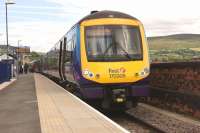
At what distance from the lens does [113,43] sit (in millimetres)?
16219

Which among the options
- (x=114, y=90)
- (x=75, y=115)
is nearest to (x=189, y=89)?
(x=114, y=90)

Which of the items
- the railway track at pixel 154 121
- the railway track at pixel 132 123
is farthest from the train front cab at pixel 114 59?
the railway track at pixel 154 121

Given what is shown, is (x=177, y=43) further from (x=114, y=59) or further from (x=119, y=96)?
(x=119, y=96)

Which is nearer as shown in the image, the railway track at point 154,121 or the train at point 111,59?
the railway track at point 154,121

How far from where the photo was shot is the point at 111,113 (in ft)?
58.2

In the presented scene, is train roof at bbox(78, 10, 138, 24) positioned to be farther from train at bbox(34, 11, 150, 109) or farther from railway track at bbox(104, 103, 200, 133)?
railway track at bbox(104, 103, 200, 133)

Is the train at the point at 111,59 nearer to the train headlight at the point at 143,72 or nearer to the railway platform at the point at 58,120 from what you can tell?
the train headlight at the point at 143,72

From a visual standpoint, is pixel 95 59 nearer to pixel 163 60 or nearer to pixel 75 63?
pixel 75 63

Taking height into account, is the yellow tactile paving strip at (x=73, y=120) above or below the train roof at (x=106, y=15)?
below

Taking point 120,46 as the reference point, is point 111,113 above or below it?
below

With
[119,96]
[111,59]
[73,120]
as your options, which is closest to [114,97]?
[119,96]

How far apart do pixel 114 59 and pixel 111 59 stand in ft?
0.32

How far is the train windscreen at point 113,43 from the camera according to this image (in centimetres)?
1595

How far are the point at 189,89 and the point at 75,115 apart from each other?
5.09 m
